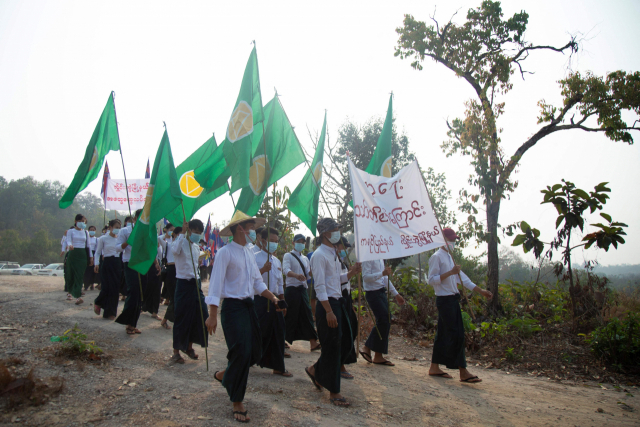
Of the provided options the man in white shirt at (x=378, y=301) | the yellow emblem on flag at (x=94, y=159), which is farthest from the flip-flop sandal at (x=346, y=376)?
the yellow emblem on flag at (x=94, y=159)

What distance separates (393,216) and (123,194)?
30.0 ft

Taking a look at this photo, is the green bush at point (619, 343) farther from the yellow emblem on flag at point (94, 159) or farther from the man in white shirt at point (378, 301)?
the yellow emblem on flag at point (94, 159)

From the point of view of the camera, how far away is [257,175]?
571 centimetres

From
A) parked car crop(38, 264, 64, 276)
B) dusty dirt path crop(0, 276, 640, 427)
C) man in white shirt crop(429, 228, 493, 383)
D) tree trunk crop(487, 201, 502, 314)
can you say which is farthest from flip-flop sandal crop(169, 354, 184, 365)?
parked car crop(38, 264, 64, 276)

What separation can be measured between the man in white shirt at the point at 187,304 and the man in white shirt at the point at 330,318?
1.86 m

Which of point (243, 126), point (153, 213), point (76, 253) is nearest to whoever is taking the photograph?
point (243, 126)

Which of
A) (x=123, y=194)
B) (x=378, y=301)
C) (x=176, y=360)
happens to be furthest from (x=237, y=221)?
(x=123, y=194)

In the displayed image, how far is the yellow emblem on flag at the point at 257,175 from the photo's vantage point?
5.66m

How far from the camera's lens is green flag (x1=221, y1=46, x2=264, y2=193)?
5.39 m

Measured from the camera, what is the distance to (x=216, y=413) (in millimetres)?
3736

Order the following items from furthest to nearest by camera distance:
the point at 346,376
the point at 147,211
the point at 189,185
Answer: the point at 189,185 < the point at 147,211 < the point at 346,376

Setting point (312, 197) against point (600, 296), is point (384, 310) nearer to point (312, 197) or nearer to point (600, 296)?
point (312, 197)

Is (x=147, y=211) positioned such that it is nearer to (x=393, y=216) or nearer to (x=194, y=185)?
(x=194, y=185)

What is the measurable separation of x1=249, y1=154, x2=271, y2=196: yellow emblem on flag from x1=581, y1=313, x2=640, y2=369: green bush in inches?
221
